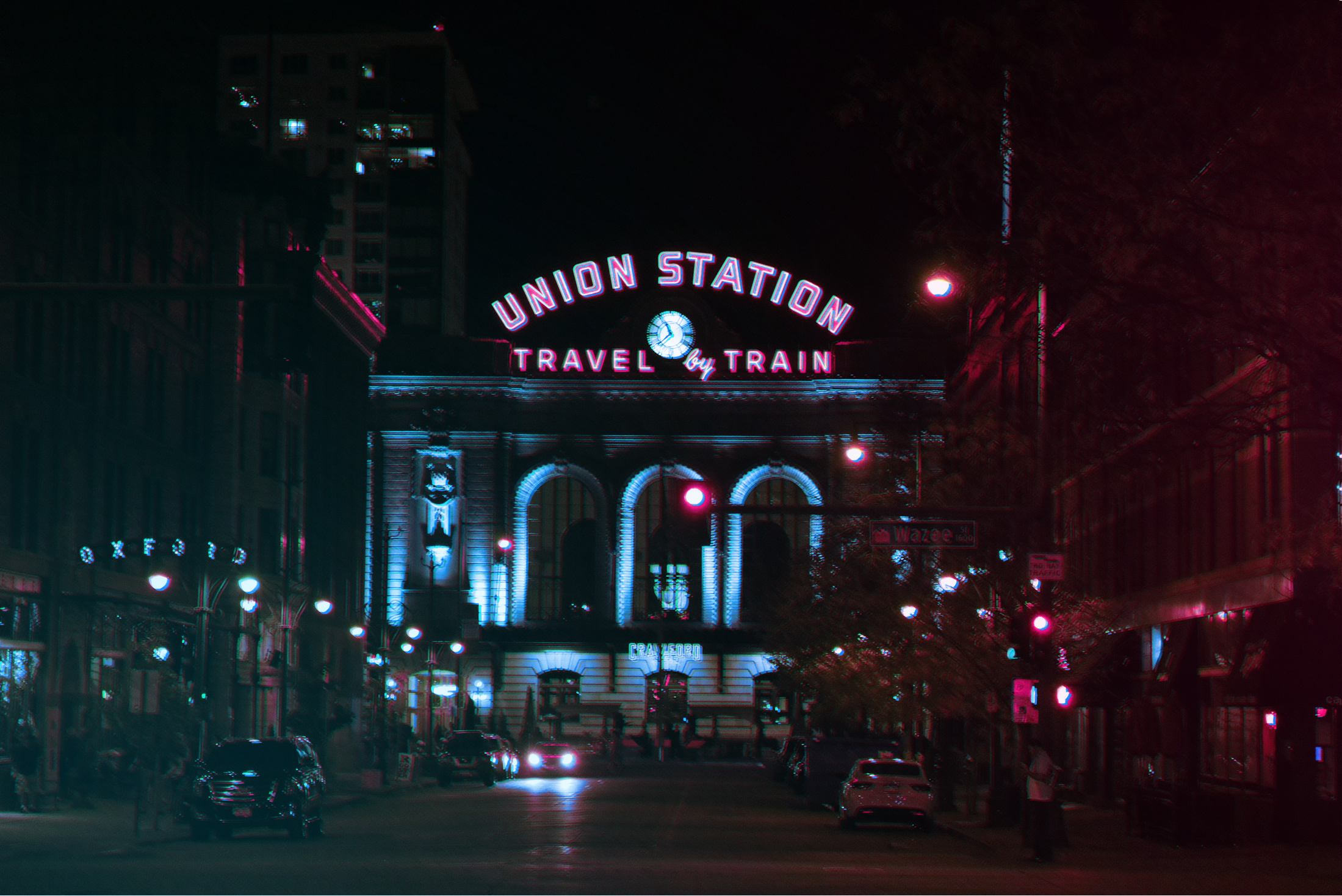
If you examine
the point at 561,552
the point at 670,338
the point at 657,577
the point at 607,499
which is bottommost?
the point at 657,577

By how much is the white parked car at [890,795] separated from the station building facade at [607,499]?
62.8m

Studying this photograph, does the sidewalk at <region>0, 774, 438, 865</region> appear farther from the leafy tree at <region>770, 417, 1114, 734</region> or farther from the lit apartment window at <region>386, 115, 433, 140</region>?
the lit apartment window at <region>386, 115, 433, 140</region>

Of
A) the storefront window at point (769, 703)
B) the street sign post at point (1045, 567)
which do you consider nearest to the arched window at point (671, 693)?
the storefront window at point (769, 703)

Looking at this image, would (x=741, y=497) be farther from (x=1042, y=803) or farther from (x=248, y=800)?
(x=1042, y=803)

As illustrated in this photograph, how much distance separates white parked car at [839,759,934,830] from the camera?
34.8 m

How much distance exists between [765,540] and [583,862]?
82424 millimetres

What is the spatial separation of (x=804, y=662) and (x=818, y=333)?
5798 cm

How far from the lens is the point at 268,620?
65562 mm

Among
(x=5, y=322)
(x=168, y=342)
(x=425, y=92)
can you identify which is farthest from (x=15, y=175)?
(x=425, y=92)

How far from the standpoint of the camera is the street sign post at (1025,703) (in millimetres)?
29031

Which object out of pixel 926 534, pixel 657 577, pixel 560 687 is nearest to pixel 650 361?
pixel 657 577

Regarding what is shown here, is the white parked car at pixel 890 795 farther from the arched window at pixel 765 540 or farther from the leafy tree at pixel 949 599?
the arched window at pixel 765 540

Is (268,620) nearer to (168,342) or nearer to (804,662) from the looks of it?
(168,342)

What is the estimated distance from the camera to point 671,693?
103312 millimetres
